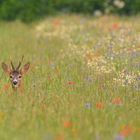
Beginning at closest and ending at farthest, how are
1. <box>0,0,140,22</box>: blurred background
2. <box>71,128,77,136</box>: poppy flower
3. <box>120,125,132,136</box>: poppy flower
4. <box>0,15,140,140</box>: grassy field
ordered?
<box>120,125,132,136</box>: poppy flower, <box>71,128,77,136</box>: poppy flower, <box>0,15,140,140</box>: grassy field, <box>0,0,140,22</box>: blurred background

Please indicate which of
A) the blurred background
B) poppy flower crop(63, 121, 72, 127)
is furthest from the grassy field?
the blurred background

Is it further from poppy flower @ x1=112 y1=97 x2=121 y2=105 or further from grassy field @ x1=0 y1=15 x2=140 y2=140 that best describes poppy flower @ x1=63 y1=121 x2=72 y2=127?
poppy flower @ x1=112 y1=97 x2=121 y2=105

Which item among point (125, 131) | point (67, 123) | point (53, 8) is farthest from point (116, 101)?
point (53, 8)

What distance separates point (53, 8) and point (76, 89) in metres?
15.7

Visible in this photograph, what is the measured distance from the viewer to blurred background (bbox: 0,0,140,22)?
22636 millimetres

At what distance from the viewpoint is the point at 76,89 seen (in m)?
8.34

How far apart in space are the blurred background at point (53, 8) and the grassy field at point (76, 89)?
22.1 feet

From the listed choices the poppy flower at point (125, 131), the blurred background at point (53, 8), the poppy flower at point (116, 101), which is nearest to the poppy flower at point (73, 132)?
the poppy flower at point (125, 131)

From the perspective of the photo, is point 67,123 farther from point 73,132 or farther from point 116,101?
point 116,101

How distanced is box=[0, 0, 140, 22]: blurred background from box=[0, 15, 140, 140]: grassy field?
22.1ft

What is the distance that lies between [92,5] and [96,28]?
20.7 feet

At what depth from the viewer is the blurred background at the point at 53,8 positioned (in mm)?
22636

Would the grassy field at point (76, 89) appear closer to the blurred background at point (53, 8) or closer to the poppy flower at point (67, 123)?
the poppy flower at point (67, 123)

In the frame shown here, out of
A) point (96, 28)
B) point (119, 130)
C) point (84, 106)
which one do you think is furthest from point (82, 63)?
point (96, 28)
